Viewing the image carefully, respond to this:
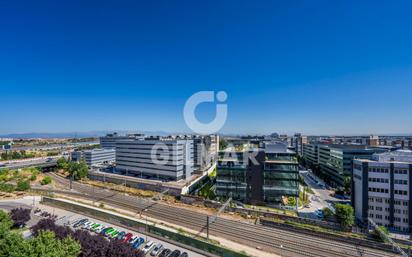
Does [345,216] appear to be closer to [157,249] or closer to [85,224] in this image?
[157,249]

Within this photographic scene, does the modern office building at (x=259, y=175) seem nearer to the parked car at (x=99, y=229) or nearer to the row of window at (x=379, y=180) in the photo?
the row of window at (x=379, y=180)

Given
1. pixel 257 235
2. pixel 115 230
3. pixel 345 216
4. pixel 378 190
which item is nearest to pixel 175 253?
pixel 115 230

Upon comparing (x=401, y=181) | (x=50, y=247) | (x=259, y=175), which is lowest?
(x=50, y=247)

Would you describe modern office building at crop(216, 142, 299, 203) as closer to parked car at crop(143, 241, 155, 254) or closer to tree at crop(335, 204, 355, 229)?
tree at crop(335, 204, 355, 229)

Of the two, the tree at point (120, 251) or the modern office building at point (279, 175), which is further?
the modern office building at point (279, 175)

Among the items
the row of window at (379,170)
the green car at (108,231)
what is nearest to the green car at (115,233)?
the green car at (108,231)

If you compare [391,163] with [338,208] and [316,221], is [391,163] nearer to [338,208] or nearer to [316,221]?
[338,208]
